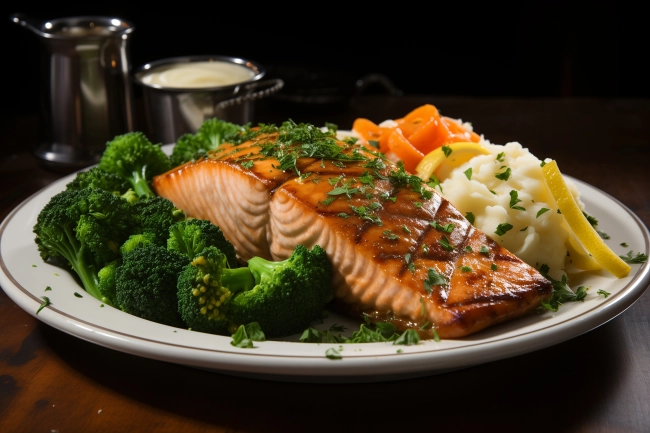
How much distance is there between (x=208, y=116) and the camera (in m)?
5.06

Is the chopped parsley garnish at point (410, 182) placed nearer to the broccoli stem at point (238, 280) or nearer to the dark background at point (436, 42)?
the broccoli stem at point (238, 280)

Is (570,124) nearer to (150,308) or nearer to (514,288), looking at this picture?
(514,288)

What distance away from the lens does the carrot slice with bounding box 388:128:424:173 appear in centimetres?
352

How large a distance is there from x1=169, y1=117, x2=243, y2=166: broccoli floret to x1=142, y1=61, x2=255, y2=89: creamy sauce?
94cm

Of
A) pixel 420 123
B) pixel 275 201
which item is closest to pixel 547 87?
pixel 420 123

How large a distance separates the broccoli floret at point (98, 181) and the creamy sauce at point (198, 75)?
158 cm

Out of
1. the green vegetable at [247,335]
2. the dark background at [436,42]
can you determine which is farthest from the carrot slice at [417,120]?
the dark background at [436,42]

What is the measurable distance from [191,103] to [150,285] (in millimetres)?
2718

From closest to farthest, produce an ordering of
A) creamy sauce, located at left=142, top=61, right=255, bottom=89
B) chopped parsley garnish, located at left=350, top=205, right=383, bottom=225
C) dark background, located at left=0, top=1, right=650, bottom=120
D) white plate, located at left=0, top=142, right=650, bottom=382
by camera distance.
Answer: white plate, located at left=0, top=142, right=650, bottom=382
chopped parsley garnish, located at left=350, top=205, right=383, bottom=225
creamy sauce, located at left=142, top=61, right=255, bottom=89
dark background, located at left=0, top=1, right=650, bottom=120

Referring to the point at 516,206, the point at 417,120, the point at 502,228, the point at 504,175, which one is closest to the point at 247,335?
the point at 502,228

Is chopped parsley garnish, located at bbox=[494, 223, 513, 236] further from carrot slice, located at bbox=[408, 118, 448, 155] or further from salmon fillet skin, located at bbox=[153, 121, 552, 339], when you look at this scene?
carrot slice, located at bbox=[408, 118, 448, 155]

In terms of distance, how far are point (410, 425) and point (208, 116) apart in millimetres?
3434

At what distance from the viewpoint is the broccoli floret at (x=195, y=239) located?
2750 mm

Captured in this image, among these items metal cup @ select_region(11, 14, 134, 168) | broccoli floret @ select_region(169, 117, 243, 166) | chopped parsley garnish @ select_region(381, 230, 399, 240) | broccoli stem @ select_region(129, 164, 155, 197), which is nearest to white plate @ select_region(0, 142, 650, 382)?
chopped parsley garnish @ select_region(381, 230, 399, 240)
